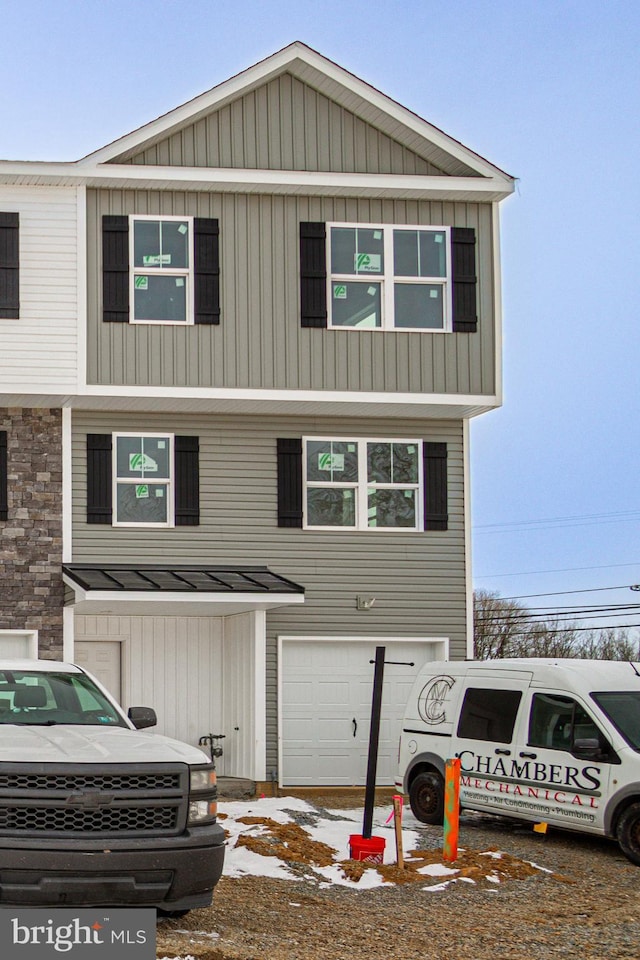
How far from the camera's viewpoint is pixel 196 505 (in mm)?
20703

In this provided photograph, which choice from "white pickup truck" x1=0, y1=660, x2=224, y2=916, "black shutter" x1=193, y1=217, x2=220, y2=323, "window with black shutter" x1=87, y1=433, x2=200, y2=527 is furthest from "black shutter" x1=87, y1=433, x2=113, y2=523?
"white pickup truck" x1=0, y1=660, x2=224, y2=916

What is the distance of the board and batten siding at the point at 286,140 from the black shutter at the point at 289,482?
4.27 meters

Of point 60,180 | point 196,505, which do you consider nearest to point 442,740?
point 196,505

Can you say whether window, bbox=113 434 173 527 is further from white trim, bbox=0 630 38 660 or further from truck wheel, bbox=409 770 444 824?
truck wheel, bbox=409 770 444 824

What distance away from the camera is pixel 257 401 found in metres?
20.3

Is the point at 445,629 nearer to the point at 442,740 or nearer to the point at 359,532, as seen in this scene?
the point at 359,532

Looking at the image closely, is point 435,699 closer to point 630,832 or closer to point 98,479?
point 630,832

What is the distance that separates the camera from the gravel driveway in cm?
875

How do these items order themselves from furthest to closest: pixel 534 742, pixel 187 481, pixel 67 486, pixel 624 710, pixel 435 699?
pixel 187 481 → pixel 67 486 → pixel 435 699 → pixel 534 742 → pixel 624 710

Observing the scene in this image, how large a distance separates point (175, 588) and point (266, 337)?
4076mm

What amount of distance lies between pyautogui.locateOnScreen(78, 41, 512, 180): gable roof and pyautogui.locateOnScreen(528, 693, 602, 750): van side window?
946cm

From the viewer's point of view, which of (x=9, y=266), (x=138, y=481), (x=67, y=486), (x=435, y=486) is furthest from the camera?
(x=435, y=486)

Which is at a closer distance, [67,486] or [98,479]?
[67,486]

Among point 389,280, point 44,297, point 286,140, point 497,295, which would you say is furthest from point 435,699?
point 286,140
